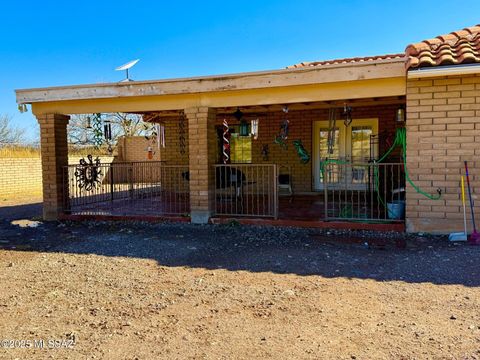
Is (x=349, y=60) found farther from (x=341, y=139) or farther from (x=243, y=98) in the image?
(x=243, y=98)

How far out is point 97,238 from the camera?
735cm

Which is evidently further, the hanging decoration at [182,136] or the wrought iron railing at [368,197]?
the hanging decoration at [182,136]

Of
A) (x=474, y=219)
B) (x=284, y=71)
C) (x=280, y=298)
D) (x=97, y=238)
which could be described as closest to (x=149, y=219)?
(x=97, y=238)

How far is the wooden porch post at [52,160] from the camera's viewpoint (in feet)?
29.9

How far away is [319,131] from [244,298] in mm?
8815

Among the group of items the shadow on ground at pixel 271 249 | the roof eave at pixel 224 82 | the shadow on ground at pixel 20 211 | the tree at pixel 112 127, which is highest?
the tree at pixel 112 127

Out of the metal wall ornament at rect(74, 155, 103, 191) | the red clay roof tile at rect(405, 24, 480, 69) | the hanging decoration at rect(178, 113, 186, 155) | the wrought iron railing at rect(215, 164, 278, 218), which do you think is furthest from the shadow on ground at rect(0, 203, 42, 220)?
the red clay roof tile at rect(405, 24, 480, 69)

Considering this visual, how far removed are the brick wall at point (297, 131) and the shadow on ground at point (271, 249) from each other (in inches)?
195

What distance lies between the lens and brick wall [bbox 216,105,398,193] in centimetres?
1147

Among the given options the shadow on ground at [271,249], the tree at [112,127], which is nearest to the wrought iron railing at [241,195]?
the shadow on ground at [271,249]

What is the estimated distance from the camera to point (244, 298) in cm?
418

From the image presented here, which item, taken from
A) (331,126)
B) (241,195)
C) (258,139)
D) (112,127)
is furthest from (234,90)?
(112,127)

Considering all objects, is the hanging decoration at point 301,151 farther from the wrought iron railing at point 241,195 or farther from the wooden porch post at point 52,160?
the wooden porch post at point 52,160

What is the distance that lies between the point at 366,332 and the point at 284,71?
16.6 feet
